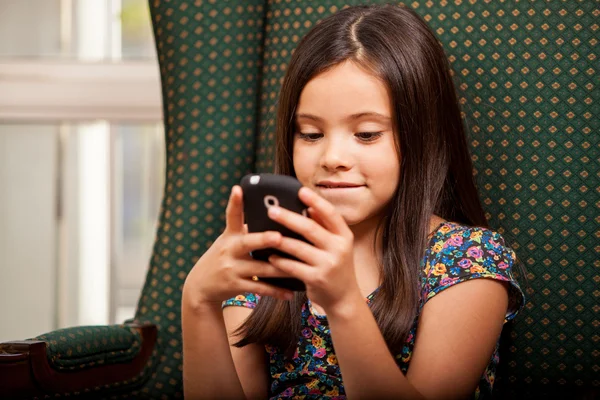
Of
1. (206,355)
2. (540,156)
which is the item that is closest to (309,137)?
(206,355)

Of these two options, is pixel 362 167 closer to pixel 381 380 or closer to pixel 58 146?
pixel 381 380

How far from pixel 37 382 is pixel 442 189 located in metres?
0.75

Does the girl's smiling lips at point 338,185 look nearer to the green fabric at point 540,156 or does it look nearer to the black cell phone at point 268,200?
the black cell phone at point 268,200

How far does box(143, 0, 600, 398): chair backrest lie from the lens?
1396 millimetres

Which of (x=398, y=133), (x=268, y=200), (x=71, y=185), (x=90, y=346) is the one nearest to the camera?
(x=268, y=200)

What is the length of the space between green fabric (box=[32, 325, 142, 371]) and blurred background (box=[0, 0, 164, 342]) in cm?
74

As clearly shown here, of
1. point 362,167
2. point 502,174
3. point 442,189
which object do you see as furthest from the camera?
point 502,174

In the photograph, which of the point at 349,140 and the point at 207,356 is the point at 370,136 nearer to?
the point at 349,140

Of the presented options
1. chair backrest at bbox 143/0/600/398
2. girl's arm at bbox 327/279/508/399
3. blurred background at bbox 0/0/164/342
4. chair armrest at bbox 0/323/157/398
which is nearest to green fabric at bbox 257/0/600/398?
chair backrest at bbox 143/0/600/398

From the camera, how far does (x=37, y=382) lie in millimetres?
1202

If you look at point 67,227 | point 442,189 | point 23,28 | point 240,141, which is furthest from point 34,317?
point 442,189

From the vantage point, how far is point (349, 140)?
1.17 m

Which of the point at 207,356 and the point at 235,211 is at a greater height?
the point at 235,211

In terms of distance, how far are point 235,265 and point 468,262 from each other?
40 cm
